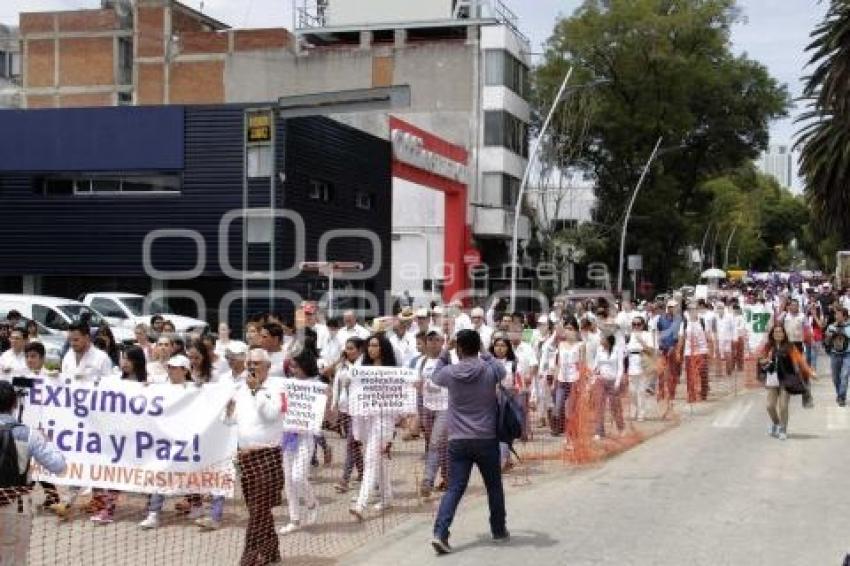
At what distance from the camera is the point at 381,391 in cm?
1035

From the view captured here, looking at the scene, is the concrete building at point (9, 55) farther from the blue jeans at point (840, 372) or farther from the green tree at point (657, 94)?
the blue jeans at point (840, 372)

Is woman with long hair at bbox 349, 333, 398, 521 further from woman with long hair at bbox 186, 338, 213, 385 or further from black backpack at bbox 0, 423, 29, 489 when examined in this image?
black backpack at bbox 0, 423, 29, 489

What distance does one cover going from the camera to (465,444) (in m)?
8.48

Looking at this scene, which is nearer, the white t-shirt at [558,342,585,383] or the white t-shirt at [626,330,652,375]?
the white t-shirt at [558,342,585,383]

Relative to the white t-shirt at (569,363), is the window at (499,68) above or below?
above

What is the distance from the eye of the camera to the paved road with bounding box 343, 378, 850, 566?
8305 millimetres

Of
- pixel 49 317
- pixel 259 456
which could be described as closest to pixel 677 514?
pixel 259 456

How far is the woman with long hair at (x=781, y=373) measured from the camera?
14367 millimetres

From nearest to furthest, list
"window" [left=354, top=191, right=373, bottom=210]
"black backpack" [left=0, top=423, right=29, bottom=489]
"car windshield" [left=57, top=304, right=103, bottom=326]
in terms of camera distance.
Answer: "black backpack" [left=0, top=423, right=29, bottom=489], "car windshield" [left=57, top=304, right=103, bottom=326], "window" [left=354, top=191, right=373, bottom=210]

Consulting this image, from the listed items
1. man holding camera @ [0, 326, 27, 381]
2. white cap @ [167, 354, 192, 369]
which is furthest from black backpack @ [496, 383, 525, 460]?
man holding camera @ [0, 326, 27, 381]

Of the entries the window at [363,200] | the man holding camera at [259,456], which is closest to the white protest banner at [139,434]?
the man holding camera at [259,456]

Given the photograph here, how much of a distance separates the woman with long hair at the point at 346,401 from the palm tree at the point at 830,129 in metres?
26.9

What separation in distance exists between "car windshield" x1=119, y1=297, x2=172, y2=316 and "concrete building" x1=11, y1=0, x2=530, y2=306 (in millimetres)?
16879

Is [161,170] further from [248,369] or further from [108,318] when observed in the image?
[248,369]
